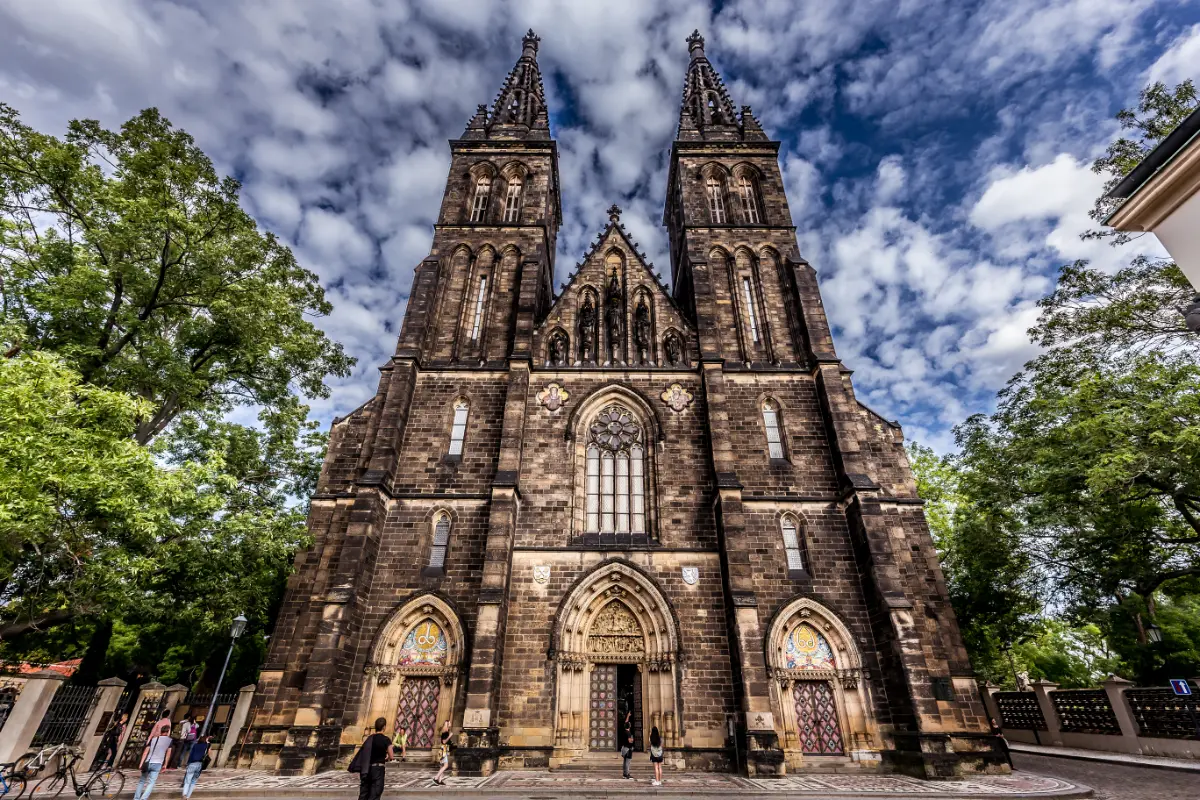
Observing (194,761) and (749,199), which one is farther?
(749,199)

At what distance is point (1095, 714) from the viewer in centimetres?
1617

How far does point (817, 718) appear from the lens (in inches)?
512

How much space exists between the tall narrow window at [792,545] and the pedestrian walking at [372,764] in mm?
11134

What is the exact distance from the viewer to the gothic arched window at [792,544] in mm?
14414

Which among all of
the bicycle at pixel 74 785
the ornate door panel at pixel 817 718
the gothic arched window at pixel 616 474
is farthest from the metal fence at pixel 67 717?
the ornate door panel at pixel 817 718

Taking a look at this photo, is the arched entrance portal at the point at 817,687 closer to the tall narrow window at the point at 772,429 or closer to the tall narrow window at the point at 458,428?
the tall narrow window at the point at 772,429

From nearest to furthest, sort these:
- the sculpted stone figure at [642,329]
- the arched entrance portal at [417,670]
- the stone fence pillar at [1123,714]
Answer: the arched entrance portal at [417,670] < the stone fence pillar at [1123,714] < the sculpted stone figure at [642,329]

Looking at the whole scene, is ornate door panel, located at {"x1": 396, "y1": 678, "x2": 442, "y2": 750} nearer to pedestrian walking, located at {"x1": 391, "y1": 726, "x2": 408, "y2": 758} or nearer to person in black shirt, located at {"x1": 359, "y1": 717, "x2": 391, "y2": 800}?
pedestrian walking, located at {"x1": 391, "y1": 726, "x2": 408, "y2": 758}

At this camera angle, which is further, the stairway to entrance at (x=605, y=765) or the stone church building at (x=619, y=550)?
the stone church building at (x=619, y=550)

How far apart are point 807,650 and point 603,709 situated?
217 inches

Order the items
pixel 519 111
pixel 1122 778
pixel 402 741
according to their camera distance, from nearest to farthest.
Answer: pixel 1122 778, pixel 402 741, pixel 519 111

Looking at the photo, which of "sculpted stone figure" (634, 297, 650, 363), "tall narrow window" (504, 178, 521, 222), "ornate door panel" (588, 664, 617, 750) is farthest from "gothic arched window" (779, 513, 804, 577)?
"tall narrow window" (504, 178, 521, 222)

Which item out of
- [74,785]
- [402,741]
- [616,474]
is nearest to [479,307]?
[616,474]

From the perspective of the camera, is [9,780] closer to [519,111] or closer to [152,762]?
[152,762]
